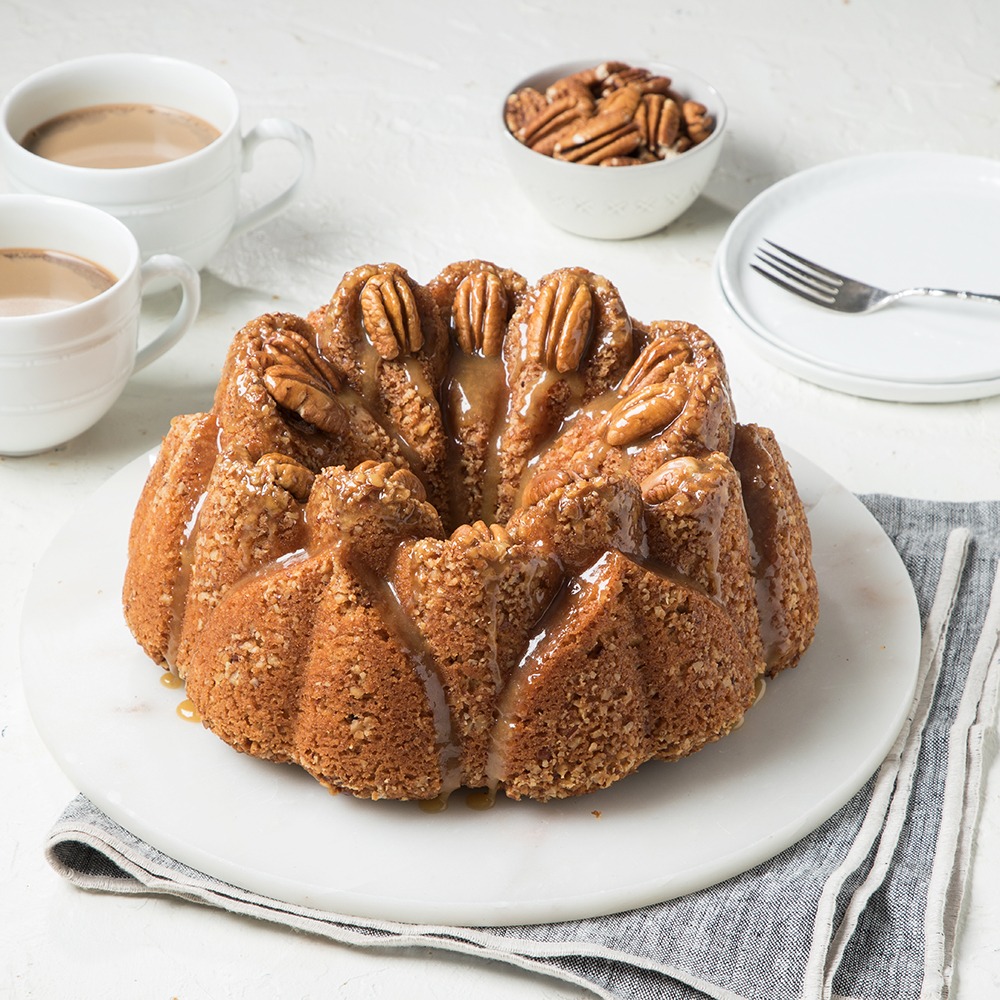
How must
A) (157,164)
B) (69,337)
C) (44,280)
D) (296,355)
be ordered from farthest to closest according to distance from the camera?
(157,164) → (44,280) → (69,337) → (296,355)

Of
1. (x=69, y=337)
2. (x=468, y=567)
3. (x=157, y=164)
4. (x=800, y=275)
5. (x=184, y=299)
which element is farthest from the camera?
(x=800, y=275)

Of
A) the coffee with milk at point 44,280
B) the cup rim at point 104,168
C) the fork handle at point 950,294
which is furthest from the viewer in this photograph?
the fork handle at point 950,294

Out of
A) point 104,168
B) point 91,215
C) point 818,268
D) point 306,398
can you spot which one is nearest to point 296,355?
point 306,398

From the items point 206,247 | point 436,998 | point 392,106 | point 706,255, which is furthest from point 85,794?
point 392,106

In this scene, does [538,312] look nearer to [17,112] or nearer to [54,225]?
[54,225]

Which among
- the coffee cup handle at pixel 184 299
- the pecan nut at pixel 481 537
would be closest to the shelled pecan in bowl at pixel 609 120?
the coffee cup handle at pixel 184 299

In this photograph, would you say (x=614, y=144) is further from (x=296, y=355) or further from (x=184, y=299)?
(x=296, y=355)

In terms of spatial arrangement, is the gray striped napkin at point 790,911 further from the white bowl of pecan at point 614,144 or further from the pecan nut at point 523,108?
the pecan nut at point 523,108

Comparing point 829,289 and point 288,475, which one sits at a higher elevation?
point 288,475
